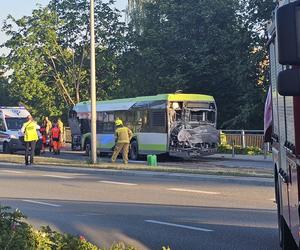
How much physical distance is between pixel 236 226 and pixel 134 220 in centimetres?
189

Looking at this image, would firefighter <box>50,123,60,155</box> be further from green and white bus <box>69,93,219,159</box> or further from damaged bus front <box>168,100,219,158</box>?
damaged bus front <box>168,100,219,158</box>

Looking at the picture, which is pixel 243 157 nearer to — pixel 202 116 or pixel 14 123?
pixel 202 116

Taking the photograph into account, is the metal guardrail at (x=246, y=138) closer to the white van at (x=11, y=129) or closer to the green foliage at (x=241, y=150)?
the green foliage at (x=241, y=150)

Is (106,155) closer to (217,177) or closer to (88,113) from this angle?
(88,113)

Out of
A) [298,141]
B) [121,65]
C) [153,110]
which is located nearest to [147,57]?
[121,65]

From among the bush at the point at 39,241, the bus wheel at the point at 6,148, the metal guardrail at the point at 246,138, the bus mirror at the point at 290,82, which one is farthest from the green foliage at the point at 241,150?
the bus mirror at the point at 290,82

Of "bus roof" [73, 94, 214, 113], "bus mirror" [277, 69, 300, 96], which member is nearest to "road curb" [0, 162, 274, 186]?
"bus roof" [73, 94, 214, 113]

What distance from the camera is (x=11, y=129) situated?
36.2 m

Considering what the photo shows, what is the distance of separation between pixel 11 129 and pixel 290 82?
3369cm

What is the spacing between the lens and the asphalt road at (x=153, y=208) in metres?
9.21

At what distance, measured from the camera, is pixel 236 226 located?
32.9 feet

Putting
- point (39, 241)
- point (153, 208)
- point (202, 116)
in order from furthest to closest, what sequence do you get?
point (202, 116) < point (153, 208) < point (39, 241)

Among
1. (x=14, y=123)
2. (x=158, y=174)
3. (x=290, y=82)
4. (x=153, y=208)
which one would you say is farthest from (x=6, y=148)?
(x=290, y=82)

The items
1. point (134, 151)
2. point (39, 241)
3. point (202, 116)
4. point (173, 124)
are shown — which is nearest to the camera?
point (39, 241)
